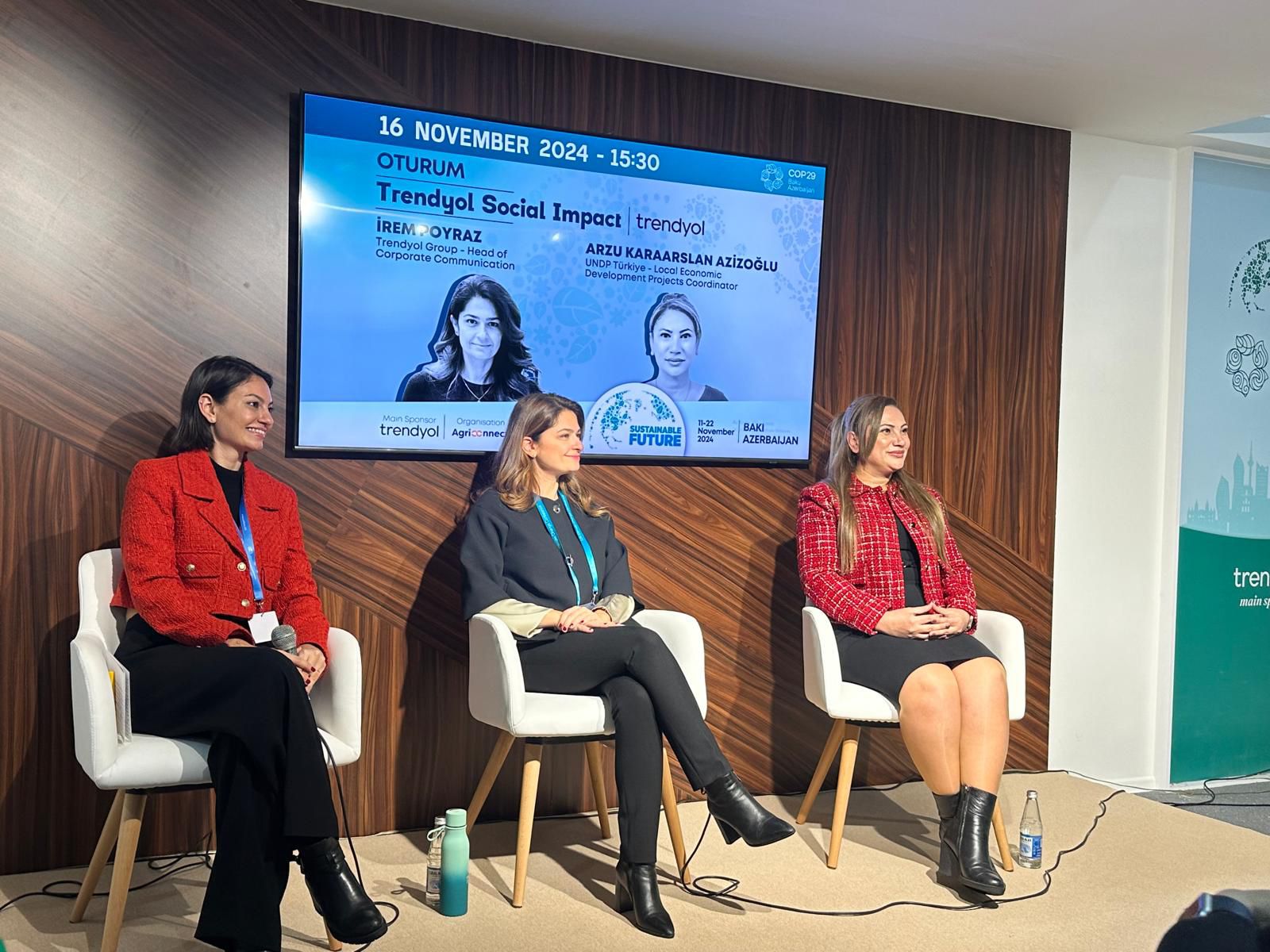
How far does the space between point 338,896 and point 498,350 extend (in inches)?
71.2

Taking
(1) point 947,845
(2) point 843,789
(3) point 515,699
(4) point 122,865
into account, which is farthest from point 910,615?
(4) point 122,865

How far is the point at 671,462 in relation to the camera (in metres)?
4.15

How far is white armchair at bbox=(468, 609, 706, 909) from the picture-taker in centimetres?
314

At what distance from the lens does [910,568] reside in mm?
3959

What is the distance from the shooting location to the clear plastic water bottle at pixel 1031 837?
3.58m

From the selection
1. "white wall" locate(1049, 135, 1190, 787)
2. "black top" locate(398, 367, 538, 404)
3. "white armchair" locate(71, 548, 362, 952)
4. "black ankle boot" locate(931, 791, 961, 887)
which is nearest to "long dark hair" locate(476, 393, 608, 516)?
"black top" locate(398, 367, 538, 404)

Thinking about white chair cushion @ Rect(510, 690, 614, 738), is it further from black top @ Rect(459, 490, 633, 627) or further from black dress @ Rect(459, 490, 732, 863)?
black top @ Rect(459, 490, 633, 627)

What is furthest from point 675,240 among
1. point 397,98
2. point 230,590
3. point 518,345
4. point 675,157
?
point 230,590

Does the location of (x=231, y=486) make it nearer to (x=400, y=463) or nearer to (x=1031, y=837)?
(x=400, y=463)

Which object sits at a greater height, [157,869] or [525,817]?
[525,817]

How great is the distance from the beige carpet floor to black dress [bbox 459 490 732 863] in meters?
0.31

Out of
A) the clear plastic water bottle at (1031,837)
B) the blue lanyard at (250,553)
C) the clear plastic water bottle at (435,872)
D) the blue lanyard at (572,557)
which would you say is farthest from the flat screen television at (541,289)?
the clear plastic water bottle at (1031,837)

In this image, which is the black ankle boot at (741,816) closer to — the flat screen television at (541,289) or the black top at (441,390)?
the flat screen television at (541,289)

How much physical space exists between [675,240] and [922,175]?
1.10 meters
